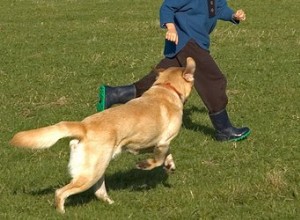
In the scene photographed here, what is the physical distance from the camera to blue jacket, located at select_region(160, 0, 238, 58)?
861 cm

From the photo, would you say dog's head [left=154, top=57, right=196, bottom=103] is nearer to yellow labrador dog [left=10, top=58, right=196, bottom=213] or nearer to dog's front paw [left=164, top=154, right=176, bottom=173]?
yellow labrador dog [left=10, top=58, right=196, bottom=213]

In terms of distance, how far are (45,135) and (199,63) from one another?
3477 mm

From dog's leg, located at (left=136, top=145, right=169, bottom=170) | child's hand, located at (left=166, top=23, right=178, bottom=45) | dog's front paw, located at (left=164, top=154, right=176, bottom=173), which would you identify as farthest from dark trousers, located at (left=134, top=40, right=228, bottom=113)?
dog's leg, located at (left=136, top=145, right=169, bottom=170)

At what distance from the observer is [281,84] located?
1165cm

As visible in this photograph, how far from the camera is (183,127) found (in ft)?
31.2

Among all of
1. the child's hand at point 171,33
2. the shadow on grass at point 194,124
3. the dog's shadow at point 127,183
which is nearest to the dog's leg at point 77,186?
the dog's shadow at point 127,183

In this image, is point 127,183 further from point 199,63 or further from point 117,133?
point 199,63

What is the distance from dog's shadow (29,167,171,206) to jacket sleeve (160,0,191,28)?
1.81 meters

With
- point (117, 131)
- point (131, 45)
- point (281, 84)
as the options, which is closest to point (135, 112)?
point (117, 131)

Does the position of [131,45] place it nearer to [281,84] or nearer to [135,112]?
[281,84]

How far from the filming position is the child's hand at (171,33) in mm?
8055

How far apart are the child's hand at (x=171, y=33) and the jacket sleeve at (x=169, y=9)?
0.11 m

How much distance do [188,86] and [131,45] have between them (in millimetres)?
9096

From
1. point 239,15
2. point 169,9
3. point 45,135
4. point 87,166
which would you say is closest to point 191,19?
point 169,9
